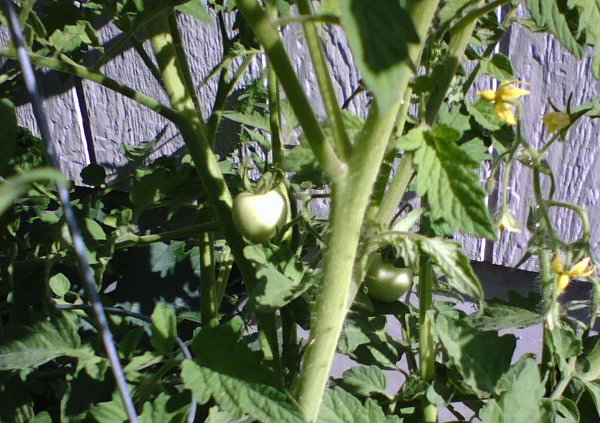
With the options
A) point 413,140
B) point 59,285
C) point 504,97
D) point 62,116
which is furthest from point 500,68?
point 62,116

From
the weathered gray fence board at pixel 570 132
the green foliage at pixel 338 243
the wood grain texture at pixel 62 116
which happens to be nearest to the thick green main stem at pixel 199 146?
the green foliage at pixel 338 243

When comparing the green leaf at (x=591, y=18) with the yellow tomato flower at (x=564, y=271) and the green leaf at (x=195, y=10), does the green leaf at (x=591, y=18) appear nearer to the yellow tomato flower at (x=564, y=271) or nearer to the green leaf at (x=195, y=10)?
the yellow tomato flower at (x=564, y=271)

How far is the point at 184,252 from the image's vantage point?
44.4 inches

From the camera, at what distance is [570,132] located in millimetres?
1182

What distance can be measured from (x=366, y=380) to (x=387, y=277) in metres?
0.19

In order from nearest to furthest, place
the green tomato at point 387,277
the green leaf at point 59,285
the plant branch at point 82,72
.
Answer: the plant branch at point 82,72 → the green tomato at point 387,277 → the green leaf at point 59,285

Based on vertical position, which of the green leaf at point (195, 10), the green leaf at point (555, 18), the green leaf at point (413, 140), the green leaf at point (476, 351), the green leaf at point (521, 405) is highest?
the green leaf at point (195, 10)

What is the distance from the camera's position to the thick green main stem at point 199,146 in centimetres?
65

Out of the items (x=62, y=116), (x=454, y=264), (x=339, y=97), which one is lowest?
(x=454, y=264)

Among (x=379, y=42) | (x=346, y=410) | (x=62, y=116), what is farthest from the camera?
(x=62, y=116)

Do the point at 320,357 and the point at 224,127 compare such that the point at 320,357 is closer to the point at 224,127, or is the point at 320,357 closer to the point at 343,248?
the point at 343,248

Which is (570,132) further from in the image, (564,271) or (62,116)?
(62,116)

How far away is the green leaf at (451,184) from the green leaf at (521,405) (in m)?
0.24

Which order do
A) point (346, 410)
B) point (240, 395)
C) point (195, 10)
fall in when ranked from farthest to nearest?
point (195, 10), point (346, 410), point (240, 395)
